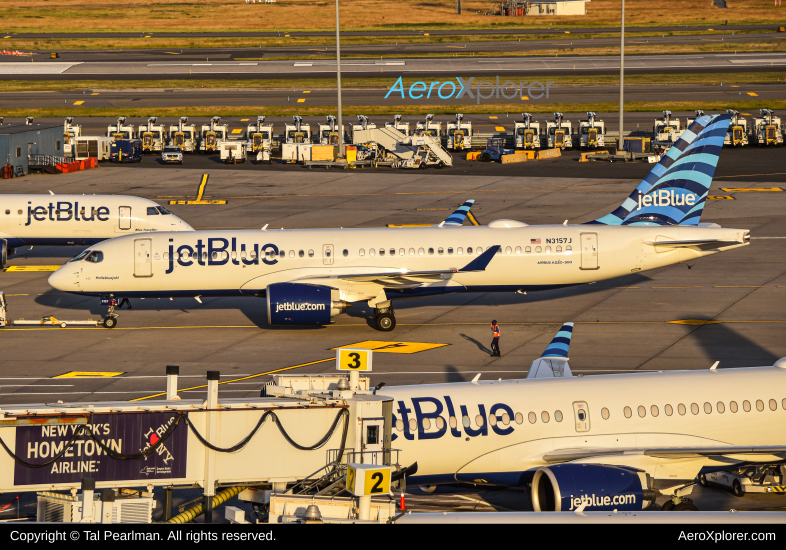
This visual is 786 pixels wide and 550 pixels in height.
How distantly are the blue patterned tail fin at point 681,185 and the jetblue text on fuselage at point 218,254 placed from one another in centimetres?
1641

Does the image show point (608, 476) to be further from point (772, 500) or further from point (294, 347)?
point (294, 347)

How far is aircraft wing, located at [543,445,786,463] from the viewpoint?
24719mm

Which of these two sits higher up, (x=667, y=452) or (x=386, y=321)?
(x=386, y=321)

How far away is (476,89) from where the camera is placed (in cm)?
13588

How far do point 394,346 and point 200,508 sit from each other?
22.8m

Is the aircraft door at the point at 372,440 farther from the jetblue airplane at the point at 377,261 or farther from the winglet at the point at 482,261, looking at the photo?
the winglet at the point at 482,261

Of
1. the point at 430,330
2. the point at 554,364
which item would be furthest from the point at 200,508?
the point at 430,330

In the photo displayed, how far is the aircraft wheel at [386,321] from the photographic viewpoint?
153ft

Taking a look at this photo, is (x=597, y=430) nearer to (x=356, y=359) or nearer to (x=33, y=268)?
(x=356, y=359)

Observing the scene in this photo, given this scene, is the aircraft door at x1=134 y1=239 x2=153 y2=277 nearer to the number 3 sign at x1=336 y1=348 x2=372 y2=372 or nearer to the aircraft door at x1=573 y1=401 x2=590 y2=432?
the number 3 sign at x1=336 y1=348 x2=372 y2=372

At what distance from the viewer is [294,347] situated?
43938 millimetres

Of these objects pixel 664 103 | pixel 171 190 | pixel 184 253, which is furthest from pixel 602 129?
pixel 184 253

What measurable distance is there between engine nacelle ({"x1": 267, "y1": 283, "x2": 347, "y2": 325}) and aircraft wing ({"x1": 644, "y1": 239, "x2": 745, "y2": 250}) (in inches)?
598

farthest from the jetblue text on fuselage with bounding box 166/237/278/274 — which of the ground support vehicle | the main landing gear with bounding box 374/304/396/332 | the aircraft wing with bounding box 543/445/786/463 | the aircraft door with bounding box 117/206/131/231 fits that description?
the ground support vehicle
